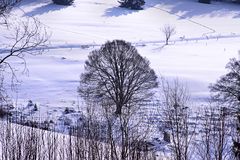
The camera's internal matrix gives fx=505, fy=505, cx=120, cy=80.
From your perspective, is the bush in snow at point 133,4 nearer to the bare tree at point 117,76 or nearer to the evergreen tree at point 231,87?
the bare tree at point 117,76

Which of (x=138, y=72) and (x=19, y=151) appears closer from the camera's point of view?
(x=19, y=151)

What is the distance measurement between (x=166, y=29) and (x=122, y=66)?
37.5 metres

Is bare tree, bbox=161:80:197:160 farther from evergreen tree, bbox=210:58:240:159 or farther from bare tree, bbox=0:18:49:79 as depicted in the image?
evergreen tree, bbox=210:58:240:159

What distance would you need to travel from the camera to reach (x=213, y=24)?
291 feet

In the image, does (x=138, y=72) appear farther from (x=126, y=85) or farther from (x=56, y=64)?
(x=56, y=64)

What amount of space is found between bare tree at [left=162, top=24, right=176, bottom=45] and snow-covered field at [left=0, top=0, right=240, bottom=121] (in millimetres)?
893

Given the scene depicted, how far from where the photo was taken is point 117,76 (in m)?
44.6

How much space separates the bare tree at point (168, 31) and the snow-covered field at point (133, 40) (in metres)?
0.89

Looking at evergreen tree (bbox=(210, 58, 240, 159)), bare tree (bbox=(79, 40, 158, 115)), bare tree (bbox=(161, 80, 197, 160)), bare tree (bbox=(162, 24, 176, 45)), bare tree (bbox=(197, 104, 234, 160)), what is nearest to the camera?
bare tree (bbox=(197, 104, 234, 160))

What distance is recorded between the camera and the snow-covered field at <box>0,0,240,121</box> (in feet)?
176

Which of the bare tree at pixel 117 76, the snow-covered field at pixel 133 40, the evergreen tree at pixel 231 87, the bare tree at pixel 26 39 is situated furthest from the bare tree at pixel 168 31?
the bare tree at pixel 26 39

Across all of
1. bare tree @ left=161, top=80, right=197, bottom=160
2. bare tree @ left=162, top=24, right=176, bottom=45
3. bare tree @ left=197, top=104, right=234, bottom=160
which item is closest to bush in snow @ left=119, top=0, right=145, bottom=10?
bare tree @ left=162, top=24, right=176, bottom=45

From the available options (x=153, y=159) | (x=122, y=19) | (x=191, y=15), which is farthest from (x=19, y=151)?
(x=191, y=15)

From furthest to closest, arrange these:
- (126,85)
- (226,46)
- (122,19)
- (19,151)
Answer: (122,19) < (226,46) < (126,85) < (19,151)
